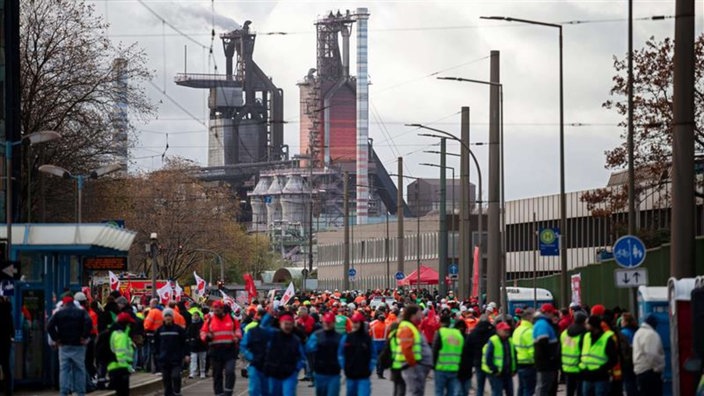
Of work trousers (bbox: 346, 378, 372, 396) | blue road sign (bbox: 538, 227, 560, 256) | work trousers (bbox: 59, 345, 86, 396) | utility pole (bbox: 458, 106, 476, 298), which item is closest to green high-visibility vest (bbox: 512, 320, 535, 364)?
work trousers (bbox: 346, 378, 372, 396)

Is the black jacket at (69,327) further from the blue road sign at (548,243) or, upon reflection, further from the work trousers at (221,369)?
the blue road sign at (548,243)

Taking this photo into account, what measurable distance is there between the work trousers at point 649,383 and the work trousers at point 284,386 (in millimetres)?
4850

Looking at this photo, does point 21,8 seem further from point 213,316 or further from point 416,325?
point 416,325

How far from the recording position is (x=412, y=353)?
2633 cm

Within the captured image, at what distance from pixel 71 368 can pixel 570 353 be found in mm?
7816

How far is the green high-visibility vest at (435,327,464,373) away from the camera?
86.9 feet

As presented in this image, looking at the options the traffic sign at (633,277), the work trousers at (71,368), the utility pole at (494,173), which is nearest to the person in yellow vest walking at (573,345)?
the traffic sign at (633,277)

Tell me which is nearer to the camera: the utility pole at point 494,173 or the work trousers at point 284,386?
the work trousers at point 284,386

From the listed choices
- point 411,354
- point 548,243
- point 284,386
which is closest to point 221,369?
point 411,354

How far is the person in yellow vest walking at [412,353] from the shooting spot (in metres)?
26.1

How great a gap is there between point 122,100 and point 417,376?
41.4 m

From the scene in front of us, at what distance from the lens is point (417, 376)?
26.6 metres

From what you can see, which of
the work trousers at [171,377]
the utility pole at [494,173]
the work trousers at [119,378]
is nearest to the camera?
the work trousers at [119,378]

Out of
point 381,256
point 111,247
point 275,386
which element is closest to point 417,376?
point 275,386
